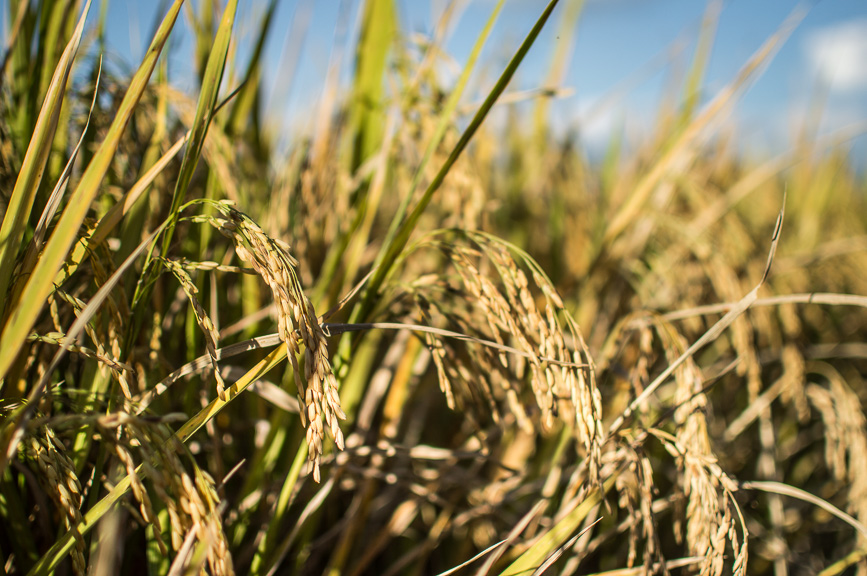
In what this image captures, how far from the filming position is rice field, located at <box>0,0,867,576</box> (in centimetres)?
54

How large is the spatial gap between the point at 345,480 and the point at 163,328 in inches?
17.2

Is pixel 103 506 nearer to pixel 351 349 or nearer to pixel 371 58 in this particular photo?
pixel 351 349

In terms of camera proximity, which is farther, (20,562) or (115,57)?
(115,57)

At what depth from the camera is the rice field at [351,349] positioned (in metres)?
0.54

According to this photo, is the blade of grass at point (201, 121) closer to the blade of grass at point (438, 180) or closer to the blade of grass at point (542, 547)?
the blade of grass at point (438, 180)

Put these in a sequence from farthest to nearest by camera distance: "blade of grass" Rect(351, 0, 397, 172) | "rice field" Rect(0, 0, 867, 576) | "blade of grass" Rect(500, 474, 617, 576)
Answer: "blade of grass" Rect(351, 0, 397, 172), "blade of grass" Rect(500, 474, 617, 576), "rice field" Rect(0, 0, 867, 576)

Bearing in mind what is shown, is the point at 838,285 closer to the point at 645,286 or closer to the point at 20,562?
the point at 645,286

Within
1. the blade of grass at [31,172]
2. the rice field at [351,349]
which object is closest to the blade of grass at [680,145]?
the rice field at [351,349]

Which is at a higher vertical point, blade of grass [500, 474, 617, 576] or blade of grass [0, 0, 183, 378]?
blade of grass [0, 0, 183, 378]

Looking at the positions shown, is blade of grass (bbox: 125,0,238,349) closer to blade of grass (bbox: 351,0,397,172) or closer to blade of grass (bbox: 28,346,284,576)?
blade of grass (bbox: 28,346,284,576)

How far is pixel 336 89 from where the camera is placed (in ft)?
4.43

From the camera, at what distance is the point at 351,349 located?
2.50ft

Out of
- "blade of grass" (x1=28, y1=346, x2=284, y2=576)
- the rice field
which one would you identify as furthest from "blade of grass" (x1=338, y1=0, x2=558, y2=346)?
"blade of grass" (x1=28, y1=346, x2=284, y2=576)

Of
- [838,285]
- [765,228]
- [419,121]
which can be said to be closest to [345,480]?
[419,121]
